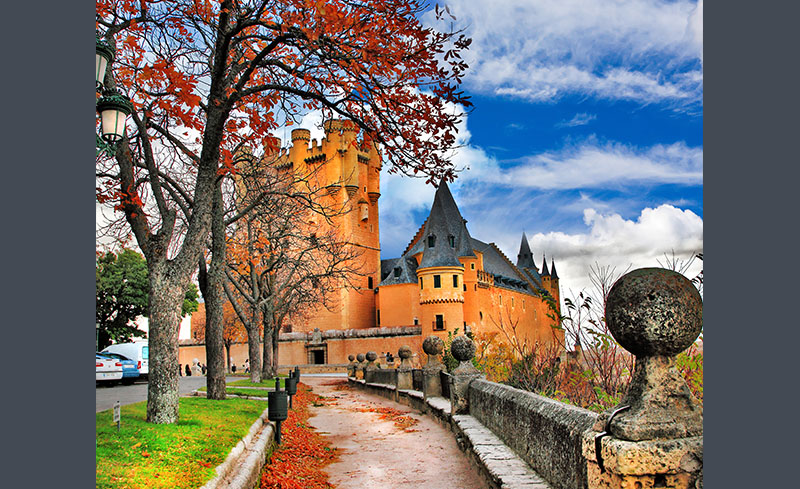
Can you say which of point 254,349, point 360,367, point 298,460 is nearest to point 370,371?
point 254,349

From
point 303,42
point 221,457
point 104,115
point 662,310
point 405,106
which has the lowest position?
point 221,457

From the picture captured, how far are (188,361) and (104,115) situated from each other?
5852 centimetres

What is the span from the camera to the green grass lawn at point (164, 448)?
5.04 m

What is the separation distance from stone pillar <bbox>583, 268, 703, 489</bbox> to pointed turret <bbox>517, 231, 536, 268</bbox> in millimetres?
74776

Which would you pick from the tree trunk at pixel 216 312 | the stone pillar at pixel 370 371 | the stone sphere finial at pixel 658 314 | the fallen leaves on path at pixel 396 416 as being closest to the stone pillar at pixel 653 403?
the stone sphere finial at pixel 658 314

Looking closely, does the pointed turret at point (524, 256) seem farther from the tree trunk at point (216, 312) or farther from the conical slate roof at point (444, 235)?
the tree trunk at point (216, 312)

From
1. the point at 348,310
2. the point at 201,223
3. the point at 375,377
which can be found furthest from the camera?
the point at 348,310

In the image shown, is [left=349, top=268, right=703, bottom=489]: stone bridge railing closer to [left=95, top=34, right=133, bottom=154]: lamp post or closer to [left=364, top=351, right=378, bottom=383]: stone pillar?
[left=95, top=34, right=133, bottom=154]: lamp post

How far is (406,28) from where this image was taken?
338 inches

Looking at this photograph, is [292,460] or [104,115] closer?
[104,115]

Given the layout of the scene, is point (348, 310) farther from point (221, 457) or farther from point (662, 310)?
point (662, 310)

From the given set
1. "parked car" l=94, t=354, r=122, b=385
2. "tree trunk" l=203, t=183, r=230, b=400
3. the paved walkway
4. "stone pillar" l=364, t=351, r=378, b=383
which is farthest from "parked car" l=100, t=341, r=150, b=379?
the paved walkway

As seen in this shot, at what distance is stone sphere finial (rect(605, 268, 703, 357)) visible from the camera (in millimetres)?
2959

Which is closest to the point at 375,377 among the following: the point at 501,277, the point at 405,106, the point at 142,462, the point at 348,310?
the point at 405,106
